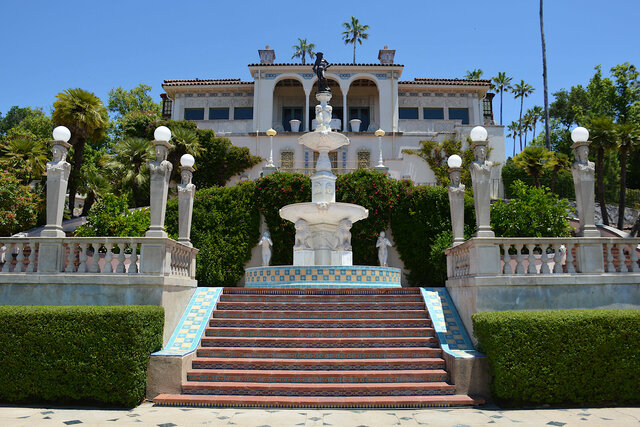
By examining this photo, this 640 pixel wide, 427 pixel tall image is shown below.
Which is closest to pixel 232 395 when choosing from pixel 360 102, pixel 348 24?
pixel 360 102

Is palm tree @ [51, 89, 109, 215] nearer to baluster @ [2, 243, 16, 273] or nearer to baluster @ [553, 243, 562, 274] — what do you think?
baluster @ [2, 243, 16, 273]

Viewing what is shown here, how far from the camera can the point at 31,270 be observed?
31.2 ft

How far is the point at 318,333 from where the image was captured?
9875 mm

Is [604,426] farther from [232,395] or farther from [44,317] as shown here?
[44,317]

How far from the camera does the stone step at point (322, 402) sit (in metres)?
7.91

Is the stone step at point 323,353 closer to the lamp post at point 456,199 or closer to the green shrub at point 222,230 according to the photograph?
the lamp post at point 456,199

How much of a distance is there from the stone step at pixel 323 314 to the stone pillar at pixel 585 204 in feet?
10.6

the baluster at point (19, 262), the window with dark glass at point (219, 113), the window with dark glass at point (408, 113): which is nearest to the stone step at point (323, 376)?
the baluster at point (19, 262)

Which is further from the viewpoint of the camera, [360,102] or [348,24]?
[348,24]

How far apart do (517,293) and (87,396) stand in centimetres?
A: 755

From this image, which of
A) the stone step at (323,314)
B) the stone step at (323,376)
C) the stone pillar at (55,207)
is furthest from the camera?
the stone step at (323,314)

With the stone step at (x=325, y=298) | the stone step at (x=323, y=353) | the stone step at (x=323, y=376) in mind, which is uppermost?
the stone step at (x=325, y=298)

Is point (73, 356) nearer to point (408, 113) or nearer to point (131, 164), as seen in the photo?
point (131, 164)

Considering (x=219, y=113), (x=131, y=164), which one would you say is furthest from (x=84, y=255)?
(x=219, y=113)
